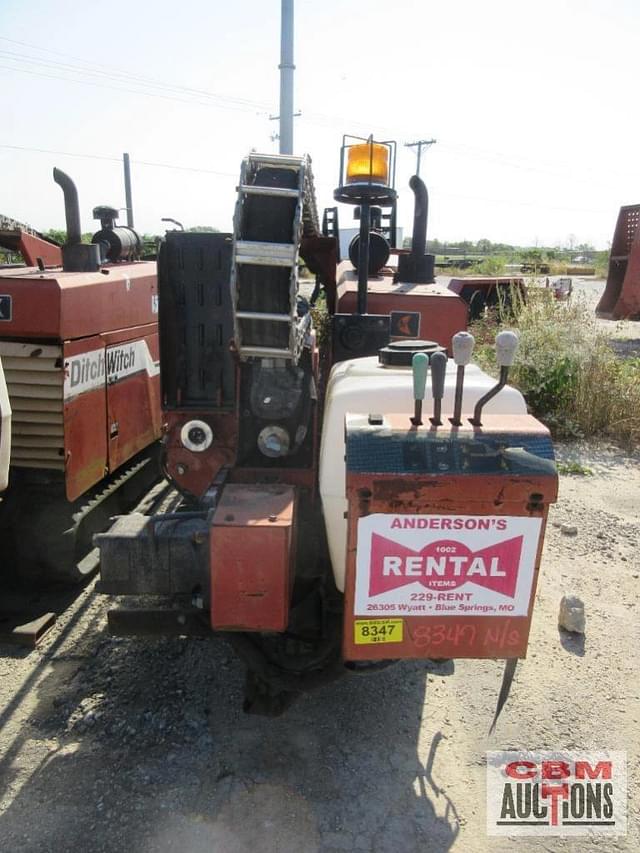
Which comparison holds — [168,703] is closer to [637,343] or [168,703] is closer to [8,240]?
[8,240]

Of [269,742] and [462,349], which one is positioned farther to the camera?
[269,742]

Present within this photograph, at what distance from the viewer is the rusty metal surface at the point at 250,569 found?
6.72 feet

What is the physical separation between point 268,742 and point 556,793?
3.59ft

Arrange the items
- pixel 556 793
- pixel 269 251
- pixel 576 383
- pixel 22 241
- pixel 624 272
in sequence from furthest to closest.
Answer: pixel 624 272, pixel 576 383, pixel 22 241, pixel 556 793, pixel 269 251

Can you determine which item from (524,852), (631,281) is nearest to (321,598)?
(524,852)

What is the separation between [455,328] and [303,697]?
225 cm

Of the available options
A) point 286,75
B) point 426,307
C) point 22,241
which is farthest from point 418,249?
point 286,75

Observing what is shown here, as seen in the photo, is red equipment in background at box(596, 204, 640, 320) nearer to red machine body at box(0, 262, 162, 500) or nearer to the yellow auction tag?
red machine body at box(0, 262, 162, 500)

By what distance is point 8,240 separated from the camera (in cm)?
493

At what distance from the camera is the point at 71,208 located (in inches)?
155

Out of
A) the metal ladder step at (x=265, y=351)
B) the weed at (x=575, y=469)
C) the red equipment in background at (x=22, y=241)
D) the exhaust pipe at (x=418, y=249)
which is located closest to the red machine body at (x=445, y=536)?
the metal ladder step at (x=265, y=351)

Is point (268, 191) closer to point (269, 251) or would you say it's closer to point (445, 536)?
point (269, 251)

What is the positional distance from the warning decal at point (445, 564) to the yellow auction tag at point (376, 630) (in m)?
0.03

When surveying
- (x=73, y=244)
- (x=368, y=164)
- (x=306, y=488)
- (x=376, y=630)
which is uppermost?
(x=368, y=164)
